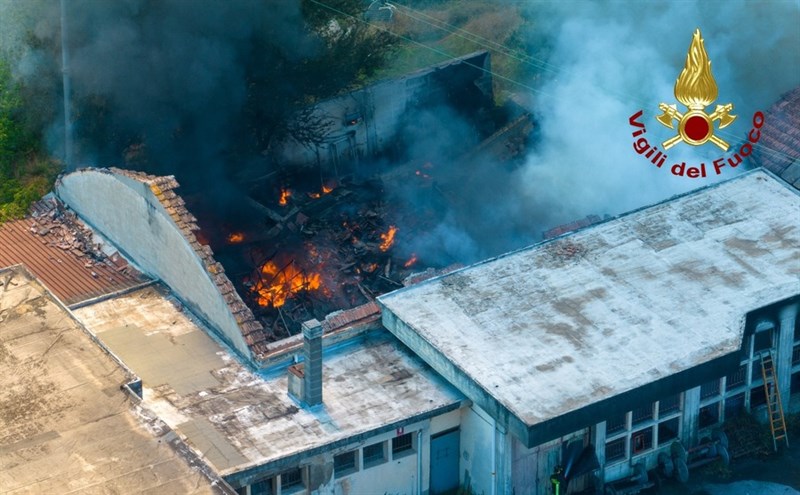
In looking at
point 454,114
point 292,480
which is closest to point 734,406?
point 292,480

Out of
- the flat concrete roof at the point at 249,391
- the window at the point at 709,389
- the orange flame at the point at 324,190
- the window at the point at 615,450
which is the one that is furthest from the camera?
the orange flame at the point at 324,190

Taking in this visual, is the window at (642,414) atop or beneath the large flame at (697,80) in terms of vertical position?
beneath

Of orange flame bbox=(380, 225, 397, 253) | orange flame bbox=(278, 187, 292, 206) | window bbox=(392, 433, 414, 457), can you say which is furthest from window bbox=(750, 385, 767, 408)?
orange flame bbox=(278, 187, 292, 206)

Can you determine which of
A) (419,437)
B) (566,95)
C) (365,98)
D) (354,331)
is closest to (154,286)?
(354,331)

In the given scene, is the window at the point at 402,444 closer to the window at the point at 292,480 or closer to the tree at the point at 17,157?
the window at the point at 292,480

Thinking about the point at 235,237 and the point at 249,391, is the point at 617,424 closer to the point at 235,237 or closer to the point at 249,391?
the point at 249,391

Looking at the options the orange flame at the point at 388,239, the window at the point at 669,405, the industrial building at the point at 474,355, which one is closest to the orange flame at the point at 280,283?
the orange flame at the point at 388,239
